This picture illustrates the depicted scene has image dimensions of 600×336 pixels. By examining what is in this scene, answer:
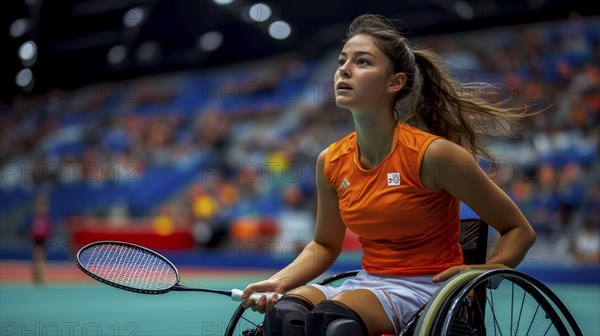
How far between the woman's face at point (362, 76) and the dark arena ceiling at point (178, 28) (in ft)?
42.9

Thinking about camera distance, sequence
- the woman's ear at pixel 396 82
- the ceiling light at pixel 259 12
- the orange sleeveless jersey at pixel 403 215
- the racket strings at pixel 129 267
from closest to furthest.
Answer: the orange sleeveless jersey at pixel 403 215 → the woman's ear at pixel 396 82 → the racket strings at pixel 129 267 → the ceiling light at pixel 259 12

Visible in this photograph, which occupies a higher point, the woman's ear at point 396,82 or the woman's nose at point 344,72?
the woman's nose at point 344,72

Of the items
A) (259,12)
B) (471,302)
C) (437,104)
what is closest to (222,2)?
(259,12)

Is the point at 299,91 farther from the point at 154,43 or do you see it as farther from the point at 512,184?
the point at 512,184

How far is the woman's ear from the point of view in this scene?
269 cm

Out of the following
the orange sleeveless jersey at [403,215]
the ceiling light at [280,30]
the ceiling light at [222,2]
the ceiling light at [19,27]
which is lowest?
the orange sleeveless jersey at [403,215]

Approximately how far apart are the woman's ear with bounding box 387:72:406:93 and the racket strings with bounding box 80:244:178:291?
42.4 inches

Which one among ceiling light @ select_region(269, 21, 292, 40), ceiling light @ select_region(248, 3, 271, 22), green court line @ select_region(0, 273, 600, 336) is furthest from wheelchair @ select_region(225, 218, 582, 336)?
ceiling light @ select_region(269, 21, 292, 40)

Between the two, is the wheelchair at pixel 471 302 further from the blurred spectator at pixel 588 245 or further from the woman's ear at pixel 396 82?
the blurred spectator at pixel 588 245

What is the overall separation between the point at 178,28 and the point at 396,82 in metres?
17.8

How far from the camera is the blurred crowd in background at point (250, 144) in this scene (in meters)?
10.7

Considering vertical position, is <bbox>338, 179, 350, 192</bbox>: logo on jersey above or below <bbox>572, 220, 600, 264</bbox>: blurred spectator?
above

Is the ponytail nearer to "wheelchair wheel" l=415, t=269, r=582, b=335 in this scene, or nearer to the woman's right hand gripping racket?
"wheelchair wheel" l=415, t=269, r=582, b=335

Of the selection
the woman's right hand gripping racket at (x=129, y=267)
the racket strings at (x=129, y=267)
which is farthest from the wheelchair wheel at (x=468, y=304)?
the racket strings at (x=129, y=267)
